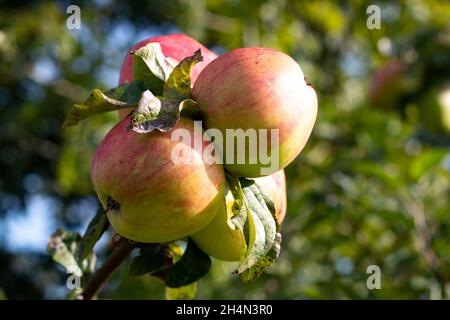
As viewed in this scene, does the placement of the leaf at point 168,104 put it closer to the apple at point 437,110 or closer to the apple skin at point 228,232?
the apple skin at point 228,232

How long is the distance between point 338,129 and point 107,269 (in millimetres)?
1609

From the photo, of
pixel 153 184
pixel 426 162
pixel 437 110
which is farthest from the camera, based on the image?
pixel 437 110

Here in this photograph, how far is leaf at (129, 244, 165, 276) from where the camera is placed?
941 millimetres

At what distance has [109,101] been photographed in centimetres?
81

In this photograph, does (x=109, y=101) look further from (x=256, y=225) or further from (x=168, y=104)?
(x=256, y=225)

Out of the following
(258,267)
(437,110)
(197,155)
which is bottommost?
(258,267)

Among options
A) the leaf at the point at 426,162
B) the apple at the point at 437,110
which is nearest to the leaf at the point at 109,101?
the leaf at the point at 426,162

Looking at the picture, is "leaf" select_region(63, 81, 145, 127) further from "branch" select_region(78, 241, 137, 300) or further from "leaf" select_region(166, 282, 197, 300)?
"leaf" select_region(166, 282, 197, 300)

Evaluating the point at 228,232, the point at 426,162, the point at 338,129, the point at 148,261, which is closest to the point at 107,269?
the point at 148,261

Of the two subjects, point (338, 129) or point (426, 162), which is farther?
point (338, 129)

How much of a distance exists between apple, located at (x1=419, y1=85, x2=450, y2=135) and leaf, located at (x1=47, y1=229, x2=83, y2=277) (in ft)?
5.10

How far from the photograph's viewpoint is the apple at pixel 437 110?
2.25 meters

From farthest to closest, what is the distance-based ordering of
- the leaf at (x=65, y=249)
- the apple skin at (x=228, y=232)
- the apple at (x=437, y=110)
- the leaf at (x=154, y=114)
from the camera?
the apple at (x=437, y=110), the leaf at (x=65, y=249), the apple skin at (x=228, y=232), the leaf at (x=154, y=114)

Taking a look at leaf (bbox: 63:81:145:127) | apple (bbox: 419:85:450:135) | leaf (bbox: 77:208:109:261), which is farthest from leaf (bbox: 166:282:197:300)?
apple (bbox: 419:85:450:135)
